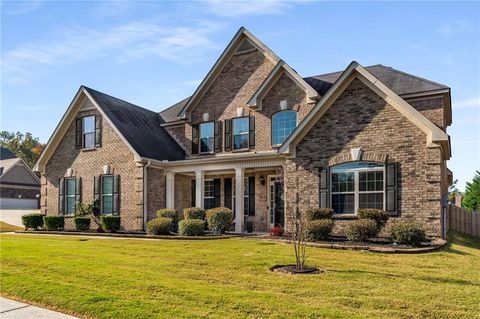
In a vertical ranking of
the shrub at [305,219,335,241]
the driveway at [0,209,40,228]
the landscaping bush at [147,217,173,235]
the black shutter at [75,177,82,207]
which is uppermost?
the black shutter at [75,177,82,207]

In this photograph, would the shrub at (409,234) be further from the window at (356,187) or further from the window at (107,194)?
the window at (107,194)

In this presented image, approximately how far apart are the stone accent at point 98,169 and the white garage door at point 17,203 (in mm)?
18967

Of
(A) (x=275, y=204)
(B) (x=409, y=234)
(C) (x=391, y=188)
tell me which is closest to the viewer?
(B) (x=409, y=234)

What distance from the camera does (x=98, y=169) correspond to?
70.4ft

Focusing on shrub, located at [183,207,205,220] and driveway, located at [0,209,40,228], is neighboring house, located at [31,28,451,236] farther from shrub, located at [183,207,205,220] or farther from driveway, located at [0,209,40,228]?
driveway, located at [0,209,40,228]

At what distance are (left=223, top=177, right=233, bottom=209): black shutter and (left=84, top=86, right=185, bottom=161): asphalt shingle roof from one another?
3004 mm

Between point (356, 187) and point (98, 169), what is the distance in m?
13.3

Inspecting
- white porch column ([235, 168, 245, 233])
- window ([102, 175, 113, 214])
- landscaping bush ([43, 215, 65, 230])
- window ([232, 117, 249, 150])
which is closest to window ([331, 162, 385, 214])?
white porch column ([235, 168, 245, 233])

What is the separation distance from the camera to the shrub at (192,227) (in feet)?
52.6

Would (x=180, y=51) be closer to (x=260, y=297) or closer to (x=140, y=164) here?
(x=260, y=297)

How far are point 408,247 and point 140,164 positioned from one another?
12668 millimetres

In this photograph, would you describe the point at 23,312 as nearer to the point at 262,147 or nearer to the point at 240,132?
the point at 262,147

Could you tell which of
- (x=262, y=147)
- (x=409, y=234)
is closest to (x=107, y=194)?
(x=262, y=147)

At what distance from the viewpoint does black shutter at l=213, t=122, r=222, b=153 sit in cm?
2125
